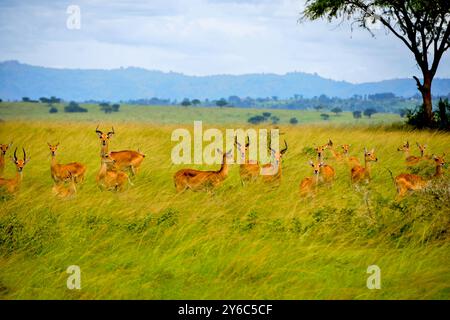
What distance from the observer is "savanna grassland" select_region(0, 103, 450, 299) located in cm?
786

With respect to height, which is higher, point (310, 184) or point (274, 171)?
point (274, 171)

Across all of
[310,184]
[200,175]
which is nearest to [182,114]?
[200,175]

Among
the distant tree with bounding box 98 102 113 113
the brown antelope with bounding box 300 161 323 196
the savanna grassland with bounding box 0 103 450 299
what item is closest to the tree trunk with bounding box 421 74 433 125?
the savanna grassland with bounding box 0 103 450 299

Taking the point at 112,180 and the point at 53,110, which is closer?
the point at 112,180

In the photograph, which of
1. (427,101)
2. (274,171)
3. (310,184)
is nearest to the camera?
(310,184)

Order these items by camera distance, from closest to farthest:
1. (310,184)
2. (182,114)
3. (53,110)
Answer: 1. (310,184)
2. (53,110)
3. (182,114)

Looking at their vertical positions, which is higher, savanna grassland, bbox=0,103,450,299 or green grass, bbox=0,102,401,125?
green grass, bbox=0,102,401,125

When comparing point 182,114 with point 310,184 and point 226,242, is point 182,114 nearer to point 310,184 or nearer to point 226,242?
point 310,184

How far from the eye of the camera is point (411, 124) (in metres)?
28.8

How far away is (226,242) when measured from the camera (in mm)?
9289

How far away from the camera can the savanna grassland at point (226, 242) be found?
7855mm

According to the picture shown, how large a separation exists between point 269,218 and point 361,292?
9.90 feet

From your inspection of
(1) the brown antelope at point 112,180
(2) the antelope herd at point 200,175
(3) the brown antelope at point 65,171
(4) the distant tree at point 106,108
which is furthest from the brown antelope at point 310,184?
(4) the distant tree at point 106,108

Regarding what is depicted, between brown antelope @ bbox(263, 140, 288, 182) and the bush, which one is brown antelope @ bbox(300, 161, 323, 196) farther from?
the bush
